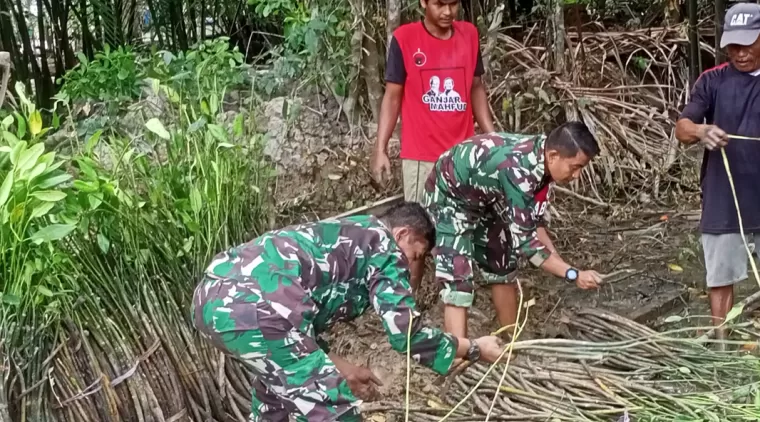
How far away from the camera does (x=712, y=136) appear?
2881 millimetres

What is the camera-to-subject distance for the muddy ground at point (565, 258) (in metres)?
3.46

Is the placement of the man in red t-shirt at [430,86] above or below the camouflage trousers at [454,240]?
above

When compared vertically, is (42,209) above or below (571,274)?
above

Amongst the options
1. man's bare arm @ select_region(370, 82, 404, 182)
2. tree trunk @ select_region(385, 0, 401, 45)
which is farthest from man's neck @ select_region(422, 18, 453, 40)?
tree trunk @ select_region(385, 0, 401, 45)

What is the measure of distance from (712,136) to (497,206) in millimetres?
819

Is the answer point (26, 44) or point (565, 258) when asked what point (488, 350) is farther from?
point (26, 44)

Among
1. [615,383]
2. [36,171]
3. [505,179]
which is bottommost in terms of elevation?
[615,383]

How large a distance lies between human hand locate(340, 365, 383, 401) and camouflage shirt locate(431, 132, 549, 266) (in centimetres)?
74

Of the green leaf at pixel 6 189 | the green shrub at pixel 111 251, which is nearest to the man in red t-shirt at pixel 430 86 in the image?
the green shrub at pixel 111 251

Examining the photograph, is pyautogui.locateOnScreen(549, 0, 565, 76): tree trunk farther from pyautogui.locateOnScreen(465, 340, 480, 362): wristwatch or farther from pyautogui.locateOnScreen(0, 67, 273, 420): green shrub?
pyautogui.locateOnScreen(465, 340, 480, 362): wristwatch

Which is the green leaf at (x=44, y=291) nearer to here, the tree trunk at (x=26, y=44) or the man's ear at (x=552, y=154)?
the man's ear at (x=552, y=154)

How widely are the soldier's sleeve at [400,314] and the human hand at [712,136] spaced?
4.42ft

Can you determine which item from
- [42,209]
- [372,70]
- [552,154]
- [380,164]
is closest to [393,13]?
[372,70]

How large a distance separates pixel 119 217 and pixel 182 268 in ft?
1.00
